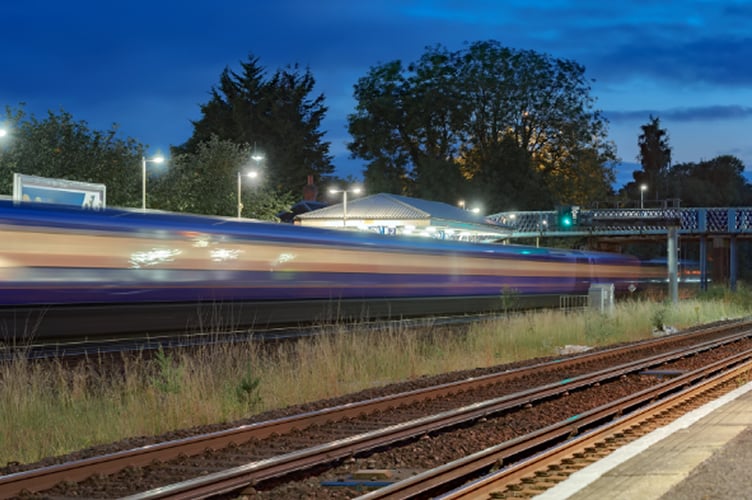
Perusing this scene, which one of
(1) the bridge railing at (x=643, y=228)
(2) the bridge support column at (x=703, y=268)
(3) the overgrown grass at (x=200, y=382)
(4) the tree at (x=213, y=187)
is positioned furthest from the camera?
(2) the bridge support column at (x=703, y=268)

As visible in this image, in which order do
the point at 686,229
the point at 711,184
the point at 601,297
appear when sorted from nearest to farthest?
the point at 601,297 → the point at 686,229 → the point at 711,184

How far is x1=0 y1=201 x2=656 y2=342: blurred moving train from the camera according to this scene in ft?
55.0

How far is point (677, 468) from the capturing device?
9016 millimetres

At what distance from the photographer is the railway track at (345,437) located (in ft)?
27.3

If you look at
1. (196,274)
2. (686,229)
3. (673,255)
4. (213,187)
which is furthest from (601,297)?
(686,229)

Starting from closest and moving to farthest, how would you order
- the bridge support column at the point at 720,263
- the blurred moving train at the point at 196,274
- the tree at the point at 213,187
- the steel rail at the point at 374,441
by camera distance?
the steel rail at the point at 374,441
the blurred moving train at the point at 196,274
the tree at the point at 213,187
the bridge support column at the point at 720,263

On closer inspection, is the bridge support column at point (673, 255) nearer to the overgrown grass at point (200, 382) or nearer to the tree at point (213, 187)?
the overgrown grass at point (200, 382)

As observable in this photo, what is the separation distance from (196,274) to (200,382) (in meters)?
6.41

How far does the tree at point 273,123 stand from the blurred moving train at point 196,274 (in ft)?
192

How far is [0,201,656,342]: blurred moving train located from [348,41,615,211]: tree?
150 ft

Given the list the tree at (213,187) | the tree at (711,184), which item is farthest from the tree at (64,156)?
the tree at (711,184)

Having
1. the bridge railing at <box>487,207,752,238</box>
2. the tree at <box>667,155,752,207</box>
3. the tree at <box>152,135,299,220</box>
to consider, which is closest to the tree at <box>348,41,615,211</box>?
the bridge railing at <box>487,207,752,238</box>

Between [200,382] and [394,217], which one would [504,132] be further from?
[200,382]

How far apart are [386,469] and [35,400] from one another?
5134mm
